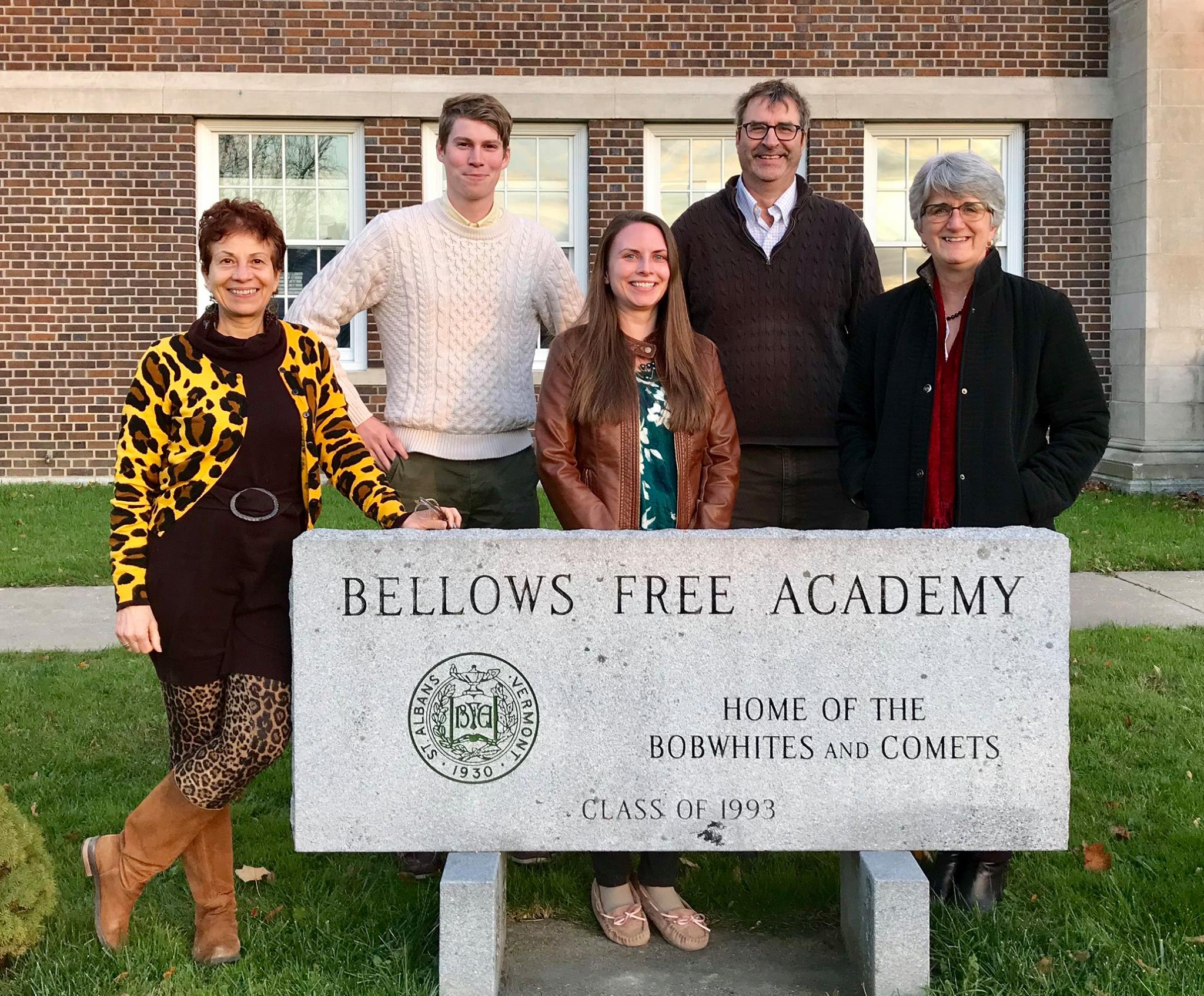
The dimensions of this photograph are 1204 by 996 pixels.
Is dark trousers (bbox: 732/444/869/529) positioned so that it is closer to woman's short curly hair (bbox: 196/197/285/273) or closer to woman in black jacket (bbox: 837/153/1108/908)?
woman in black jacket (bbox: 837/153/1108/908)

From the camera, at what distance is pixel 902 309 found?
3.66 m

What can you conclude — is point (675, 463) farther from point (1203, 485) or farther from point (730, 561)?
point (1203, 485)

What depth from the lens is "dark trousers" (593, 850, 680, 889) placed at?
3.44m

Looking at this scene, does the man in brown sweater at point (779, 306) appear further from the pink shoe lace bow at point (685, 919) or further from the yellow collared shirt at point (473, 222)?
the pink shoe lace bow at point (685, 919)

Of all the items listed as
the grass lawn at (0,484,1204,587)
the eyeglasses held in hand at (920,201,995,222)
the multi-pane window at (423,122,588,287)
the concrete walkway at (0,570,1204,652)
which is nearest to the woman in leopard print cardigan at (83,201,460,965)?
the eyeglasses held in hand at (920,201,995,222)

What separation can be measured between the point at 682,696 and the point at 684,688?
0.02 metres

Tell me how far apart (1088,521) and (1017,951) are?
6486mm

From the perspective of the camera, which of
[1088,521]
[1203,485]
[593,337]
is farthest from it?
[1203,485]

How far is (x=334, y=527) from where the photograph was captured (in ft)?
27.4

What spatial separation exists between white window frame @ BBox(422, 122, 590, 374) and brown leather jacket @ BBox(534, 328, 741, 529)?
24.9 feet

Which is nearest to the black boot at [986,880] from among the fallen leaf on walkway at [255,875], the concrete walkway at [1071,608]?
the fallen leaf on walkway at [255,875]

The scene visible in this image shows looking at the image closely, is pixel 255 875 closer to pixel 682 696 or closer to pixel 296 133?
pixel 682 696

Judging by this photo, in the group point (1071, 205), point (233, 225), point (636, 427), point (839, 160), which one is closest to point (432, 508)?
point (636, 427)

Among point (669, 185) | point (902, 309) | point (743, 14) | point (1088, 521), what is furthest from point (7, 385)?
point (902, 309)
